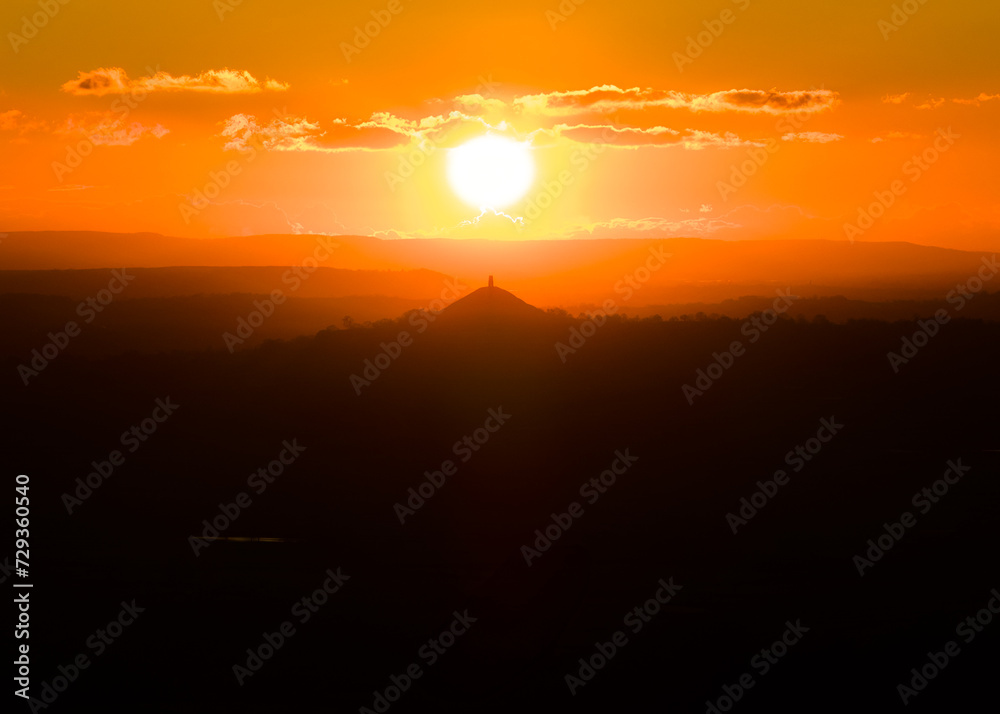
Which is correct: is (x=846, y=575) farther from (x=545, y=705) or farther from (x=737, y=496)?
(x=545, y=705)

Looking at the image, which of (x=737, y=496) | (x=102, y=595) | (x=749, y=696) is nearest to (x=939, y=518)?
(x=737, y=496)

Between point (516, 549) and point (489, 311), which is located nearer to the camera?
point (516, 549)

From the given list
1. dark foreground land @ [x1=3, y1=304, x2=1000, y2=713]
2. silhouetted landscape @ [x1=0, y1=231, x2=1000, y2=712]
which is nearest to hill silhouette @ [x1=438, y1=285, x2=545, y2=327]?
silhouetted landscape @ [x1=0, y1=231, x2=1000, y2=712]

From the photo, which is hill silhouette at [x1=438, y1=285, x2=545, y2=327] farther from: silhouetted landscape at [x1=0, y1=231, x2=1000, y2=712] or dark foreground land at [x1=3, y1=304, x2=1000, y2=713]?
dark foreground land at [x1=3, y1=304, x2=1000, y2=713]

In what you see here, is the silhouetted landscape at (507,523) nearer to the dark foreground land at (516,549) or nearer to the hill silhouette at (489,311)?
the dark foreground land at (516,549)

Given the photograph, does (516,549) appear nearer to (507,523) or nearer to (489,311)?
(507,523)

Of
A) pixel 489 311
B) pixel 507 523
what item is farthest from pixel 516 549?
pixel 489 311

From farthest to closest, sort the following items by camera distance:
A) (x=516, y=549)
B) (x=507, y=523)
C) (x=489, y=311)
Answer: (x=489, y=311) < (x=507, y=523) < (x=516, y=549)

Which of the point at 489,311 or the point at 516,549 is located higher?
the point at 489,311
